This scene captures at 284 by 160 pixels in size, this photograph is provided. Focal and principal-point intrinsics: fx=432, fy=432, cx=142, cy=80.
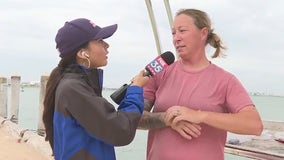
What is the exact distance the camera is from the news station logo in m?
1.97

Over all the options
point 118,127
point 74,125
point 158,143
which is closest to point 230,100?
point 158,143

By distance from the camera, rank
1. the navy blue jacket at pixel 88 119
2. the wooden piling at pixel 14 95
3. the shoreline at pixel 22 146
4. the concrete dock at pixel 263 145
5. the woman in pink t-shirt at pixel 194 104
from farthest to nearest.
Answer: the wooden piling at pixel 14 95
the shoreline at pixel 22 146
the concrete dock at pixel 263 145
the woman in pink t-shirt at pixel 194 104
the navy blue jacket at pixel 88 119

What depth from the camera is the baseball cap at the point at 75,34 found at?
1.82 m

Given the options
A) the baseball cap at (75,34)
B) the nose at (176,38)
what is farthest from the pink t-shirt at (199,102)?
the baseball cap at (75,34)

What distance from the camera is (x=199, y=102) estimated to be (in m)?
1.90

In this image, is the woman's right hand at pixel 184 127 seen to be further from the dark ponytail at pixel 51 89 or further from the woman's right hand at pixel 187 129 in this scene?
the dark ponytail at pixel 51 89

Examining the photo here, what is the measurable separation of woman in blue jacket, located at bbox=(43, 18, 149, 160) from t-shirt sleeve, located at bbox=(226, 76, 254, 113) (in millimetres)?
365

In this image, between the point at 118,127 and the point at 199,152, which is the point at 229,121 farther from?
the point at 118,127

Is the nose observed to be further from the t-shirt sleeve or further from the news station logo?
the t-shirt sleeve

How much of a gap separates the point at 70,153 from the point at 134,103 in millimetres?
325

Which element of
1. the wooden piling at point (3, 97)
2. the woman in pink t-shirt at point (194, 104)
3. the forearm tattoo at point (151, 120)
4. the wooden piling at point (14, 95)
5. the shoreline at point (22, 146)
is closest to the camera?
the woman in pink t-shirt at point (194, 104)

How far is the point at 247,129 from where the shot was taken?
178 centimetres

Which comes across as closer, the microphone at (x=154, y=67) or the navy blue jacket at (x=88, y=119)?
the navy blue jacket at (x=88, y=119)

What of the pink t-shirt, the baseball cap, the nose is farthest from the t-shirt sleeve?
the baseball cap
